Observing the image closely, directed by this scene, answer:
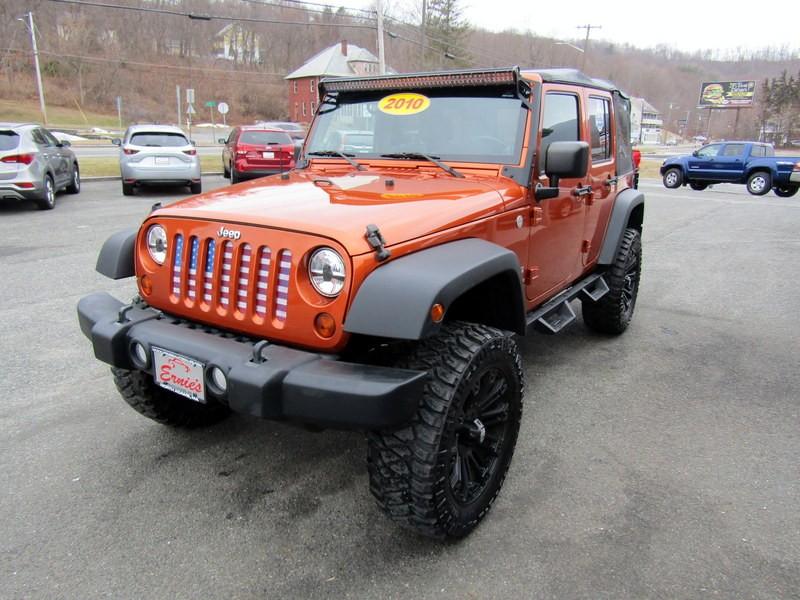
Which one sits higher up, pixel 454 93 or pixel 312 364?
pixel 454 93

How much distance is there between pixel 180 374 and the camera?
2.48 m

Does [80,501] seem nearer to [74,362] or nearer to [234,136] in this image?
[74,362]

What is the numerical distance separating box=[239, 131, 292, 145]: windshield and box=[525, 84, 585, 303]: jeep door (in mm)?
12413

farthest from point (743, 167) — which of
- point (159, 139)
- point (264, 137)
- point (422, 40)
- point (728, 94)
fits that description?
point (728, 94)

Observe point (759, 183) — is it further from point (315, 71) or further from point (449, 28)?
point (315, 71)

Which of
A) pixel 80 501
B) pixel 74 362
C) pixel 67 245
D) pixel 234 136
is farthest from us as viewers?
pixel 234 136

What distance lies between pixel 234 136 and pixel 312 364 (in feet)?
49.1

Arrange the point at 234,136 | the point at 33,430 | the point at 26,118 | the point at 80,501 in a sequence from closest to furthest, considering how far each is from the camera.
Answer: the point at 80,501
the point at 33,430
the point at 234,136
the point at 26,118

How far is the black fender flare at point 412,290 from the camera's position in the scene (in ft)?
6.93

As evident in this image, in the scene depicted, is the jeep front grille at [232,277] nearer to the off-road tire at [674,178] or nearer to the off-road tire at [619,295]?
the off-road tire at [619,295]

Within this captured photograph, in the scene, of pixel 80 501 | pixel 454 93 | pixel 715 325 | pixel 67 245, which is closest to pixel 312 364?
pixel 80 501

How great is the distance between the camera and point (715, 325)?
5.68 metres

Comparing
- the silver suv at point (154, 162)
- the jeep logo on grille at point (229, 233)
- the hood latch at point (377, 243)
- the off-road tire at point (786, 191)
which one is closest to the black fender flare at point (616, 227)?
the hood latch at point (377, 243)

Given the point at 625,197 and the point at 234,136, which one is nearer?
the point at 625,197
